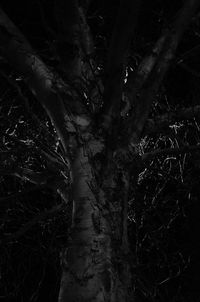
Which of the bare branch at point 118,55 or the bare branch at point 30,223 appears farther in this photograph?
the bare branch at point 30,223

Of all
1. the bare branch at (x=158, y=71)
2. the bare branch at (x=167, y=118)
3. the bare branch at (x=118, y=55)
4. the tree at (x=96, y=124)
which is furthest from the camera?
the bare branch at (x=167, y=118)

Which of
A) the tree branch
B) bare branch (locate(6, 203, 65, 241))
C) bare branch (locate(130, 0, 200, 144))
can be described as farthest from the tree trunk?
bare branch (locate(6, 203, 65, 241))

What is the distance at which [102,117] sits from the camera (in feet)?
11.6

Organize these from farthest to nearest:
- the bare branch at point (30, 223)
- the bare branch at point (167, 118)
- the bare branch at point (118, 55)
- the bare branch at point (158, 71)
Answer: the bare branch at point (30, 223) → the bare branch at point (167, 118) → the bare branch at point (158, 71) → the bare branch at point (118, 55)

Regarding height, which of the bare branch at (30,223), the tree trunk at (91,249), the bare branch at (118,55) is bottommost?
the tree trunk at (91,249)

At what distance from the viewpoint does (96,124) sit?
3.54m

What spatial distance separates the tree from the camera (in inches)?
119

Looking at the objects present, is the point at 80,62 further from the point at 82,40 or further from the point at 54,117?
the point at 54,117

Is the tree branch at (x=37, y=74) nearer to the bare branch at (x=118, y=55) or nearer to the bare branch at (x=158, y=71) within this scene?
A: the bare branch at (x=118, y=55)

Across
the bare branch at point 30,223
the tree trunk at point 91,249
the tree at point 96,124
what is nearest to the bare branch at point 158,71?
the tree at point 96,124

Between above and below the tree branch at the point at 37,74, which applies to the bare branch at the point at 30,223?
below

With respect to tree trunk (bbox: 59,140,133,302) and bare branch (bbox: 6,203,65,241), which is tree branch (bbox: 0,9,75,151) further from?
bare branch (bbox: 6,203,65,241)

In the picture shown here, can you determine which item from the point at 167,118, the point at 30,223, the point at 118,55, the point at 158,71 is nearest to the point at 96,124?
the point at 118,55

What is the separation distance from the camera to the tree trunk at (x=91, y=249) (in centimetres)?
293
